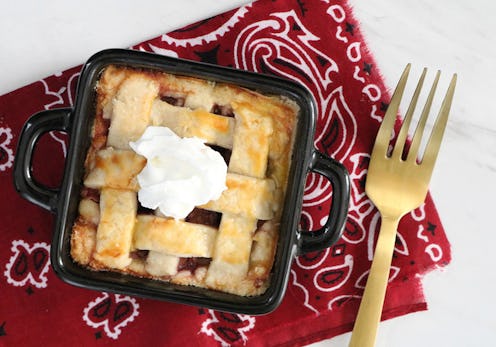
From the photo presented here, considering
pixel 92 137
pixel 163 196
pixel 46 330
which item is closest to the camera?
pixel 163 196

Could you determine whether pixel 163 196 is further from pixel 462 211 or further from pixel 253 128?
pixel 462 211

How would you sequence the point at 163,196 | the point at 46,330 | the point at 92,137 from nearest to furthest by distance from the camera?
the point at 163,196 < the point at 92,137 < the point at 46,330

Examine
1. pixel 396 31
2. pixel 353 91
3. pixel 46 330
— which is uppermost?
pixel 396 31

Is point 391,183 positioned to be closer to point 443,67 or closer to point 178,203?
point 443,67

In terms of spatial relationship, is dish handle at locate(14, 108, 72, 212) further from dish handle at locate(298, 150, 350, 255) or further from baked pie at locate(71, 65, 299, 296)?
dish handle at locate(298, 150, 350, 255)

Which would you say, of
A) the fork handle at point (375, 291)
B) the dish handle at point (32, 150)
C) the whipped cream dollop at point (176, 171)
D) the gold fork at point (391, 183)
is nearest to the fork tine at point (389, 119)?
the gold fork at point (391, 183)

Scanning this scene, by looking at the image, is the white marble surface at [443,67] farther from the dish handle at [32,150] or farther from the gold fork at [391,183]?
the dish handle at [32,150]

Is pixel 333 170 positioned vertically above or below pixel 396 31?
below

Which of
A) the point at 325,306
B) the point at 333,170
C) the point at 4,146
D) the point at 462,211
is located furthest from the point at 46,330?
the point at 462,211
